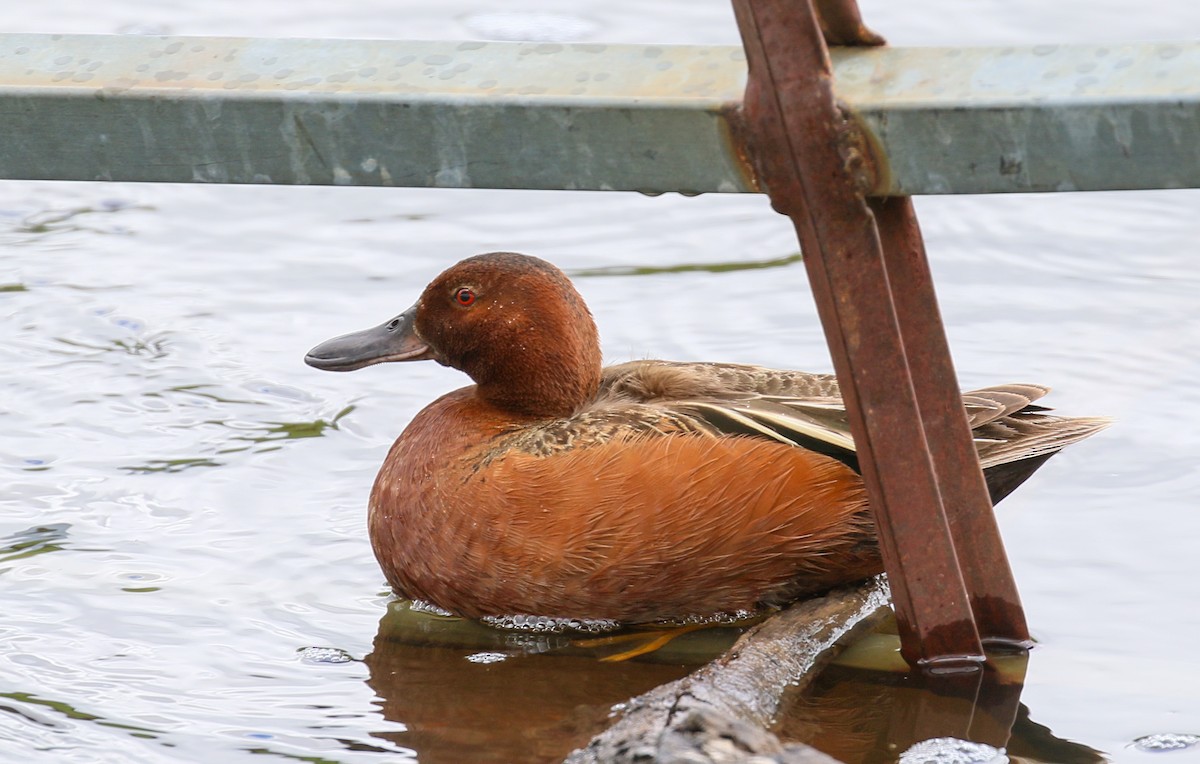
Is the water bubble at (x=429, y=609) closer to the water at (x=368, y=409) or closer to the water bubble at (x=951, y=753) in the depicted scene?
the water at (x=368, y=409)

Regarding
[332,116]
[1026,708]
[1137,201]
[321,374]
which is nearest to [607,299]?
[321,374]

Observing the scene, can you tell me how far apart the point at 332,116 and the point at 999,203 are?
5347mm

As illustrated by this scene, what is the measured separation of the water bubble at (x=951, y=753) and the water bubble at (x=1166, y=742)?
35 centimetres

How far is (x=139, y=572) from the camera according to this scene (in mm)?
5316

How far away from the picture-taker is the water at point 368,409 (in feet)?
14.9

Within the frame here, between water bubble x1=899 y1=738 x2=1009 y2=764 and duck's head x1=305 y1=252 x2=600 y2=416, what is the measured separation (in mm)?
1732

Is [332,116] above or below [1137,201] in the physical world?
above

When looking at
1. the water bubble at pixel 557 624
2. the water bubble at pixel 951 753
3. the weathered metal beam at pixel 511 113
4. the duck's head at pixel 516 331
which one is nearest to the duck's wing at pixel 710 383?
the duck's head at pixel 516 331

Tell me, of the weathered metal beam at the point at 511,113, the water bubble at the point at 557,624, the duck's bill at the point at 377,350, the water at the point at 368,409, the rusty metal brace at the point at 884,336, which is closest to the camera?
the weathered metal beam at the point at 511,113

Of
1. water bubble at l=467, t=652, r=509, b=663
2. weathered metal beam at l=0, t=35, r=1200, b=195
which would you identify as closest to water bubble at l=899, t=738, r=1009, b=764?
water bubble at l=467, t=652, r=509, b=663

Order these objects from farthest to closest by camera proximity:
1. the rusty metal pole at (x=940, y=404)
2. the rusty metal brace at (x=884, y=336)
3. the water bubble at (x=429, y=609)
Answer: the water bubble at (x=429, y=609) → the rusty metal pole at (x=940, y=404) → the rusty metal brace at (x=884, y=336)

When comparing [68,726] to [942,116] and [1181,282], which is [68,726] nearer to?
[942,116]

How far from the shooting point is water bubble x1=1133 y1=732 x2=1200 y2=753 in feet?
13.7

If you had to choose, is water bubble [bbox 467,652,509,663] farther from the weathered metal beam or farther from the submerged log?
the weathered metal beam
